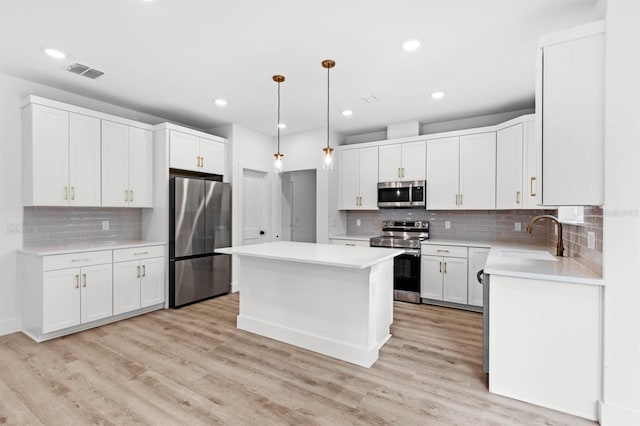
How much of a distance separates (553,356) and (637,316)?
1.69 ft

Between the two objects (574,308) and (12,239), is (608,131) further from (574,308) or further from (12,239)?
(12,239)

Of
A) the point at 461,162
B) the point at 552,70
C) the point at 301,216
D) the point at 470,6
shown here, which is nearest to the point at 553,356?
the point at 552,70

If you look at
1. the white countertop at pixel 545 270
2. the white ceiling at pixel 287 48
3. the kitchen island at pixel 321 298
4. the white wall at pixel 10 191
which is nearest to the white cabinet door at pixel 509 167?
the white ceiling at pixel 287 48

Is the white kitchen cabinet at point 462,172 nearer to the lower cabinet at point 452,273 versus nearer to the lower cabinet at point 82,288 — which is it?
the lower cabinet at point 452,273

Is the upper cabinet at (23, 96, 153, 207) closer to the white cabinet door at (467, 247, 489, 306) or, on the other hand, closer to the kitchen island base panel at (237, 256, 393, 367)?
the kitchen island base panel at (237, 256, 393, 367)

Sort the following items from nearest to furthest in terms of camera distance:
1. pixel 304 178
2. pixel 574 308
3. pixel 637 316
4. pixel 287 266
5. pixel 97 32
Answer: pixel 637 316
pixel 574 308
pixel 97 32
pixel 287 266
pixel 304 178

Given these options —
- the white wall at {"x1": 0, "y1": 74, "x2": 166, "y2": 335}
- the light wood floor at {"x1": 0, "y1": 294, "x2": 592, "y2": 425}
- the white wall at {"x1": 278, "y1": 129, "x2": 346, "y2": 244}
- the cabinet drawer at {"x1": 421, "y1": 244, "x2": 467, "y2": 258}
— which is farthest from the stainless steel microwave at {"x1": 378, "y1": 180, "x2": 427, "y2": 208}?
the white wall at {"x1": 0, "y1": 74, "x2": 166, "y2": 335}

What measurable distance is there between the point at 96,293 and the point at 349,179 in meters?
3.81

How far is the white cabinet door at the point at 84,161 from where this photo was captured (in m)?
3.54

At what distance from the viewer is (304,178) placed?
6.27m

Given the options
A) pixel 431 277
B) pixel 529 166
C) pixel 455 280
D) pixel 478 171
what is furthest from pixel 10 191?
pixel 529 166

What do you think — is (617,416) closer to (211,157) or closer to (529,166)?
(529,166)

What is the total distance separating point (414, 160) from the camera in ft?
15.6

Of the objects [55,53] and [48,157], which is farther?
[48,157]
